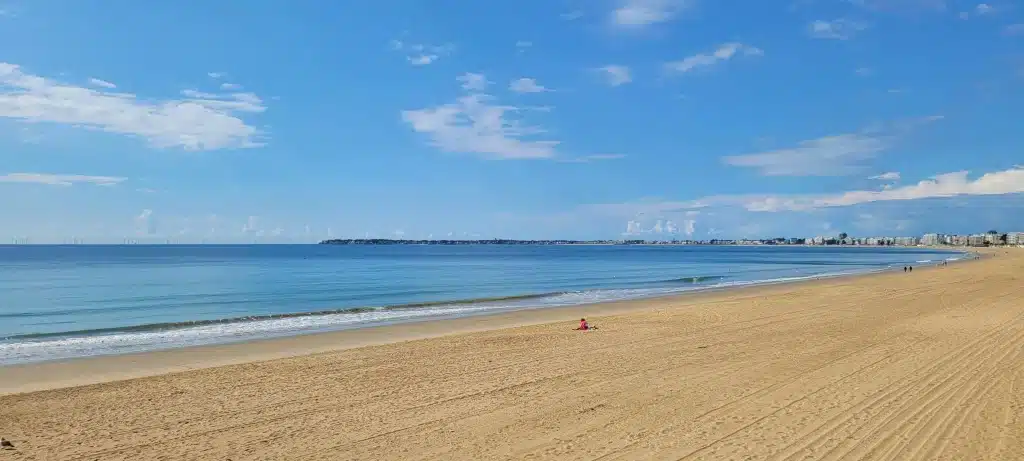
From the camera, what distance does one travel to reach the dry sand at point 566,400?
23.2 ft

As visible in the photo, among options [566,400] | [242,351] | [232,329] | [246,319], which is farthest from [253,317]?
[566,400]

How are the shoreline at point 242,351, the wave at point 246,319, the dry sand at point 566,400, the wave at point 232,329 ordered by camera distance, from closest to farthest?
the dry sand at point 566,400, the shoreline at point 242,351, the wave at point 232,329, the wave at point 246,319

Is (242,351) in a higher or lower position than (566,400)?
lower

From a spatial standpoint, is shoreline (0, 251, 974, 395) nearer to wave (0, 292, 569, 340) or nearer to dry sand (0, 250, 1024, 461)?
dry sand (0, 250, 1024, 461)

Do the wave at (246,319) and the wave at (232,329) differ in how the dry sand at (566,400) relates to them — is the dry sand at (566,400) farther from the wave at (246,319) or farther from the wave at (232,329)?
the wave at (246,319)

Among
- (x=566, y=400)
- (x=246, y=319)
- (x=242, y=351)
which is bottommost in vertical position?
(x=246, y=319)

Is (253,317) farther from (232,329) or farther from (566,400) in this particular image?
(566,400)

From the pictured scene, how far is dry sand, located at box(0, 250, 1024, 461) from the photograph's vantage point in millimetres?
7066

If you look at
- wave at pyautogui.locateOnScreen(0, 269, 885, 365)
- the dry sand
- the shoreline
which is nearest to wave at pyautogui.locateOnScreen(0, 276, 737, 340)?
wave at pyautogui.locateOnScreen(0, 269, 885, 365)

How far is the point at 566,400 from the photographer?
9.15m

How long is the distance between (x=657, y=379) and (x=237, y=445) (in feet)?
20.6

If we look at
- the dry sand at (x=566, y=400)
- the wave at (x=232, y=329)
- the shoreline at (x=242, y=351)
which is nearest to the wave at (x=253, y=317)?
the wave at (x=232, y=329)

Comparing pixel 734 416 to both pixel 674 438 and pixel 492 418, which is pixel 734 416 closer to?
pixel 674 438

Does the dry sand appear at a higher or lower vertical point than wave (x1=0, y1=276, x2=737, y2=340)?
higher
